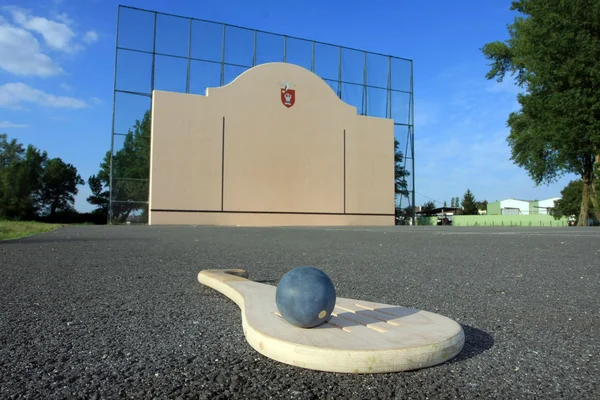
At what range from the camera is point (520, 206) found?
305ft

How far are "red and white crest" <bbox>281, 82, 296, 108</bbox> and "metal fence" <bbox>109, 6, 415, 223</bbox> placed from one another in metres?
3.06

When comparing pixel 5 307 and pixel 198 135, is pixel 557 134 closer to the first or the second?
pixel 198 135

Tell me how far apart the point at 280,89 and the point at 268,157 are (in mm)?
4733

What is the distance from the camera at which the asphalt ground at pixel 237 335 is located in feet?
5.67

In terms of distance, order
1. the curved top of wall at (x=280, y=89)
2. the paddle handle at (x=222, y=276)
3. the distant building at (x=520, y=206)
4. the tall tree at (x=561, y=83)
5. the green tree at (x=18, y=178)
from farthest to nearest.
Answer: the distant building at (x=520, y=206) → the green tree at (x=18, y=178) → the curved top of wall at (x=280, y=89) → the tall tree at (x=561, y=83) → the paddle handle at (x=222, y=276)

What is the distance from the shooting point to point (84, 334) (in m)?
2.40

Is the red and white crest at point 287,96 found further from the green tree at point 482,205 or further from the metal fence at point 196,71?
the green tree at point 482,205

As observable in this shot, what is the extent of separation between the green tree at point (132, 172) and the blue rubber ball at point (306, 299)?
2498 cm

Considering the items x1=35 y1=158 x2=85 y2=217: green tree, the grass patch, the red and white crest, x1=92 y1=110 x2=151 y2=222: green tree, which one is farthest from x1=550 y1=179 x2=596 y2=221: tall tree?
x1=35 y1=158 x2=85 y2=217: green tree

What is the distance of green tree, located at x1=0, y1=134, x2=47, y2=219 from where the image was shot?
157 feet

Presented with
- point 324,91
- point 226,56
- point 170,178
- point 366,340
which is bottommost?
point 366,340

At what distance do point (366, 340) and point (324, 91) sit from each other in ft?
97.3

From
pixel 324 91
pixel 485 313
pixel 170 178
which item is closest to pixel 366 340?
pixel 485 313

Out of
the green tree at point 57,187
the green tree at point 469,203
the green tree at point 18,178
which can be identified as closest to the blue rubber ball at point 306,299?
the green tree at point 18,178
